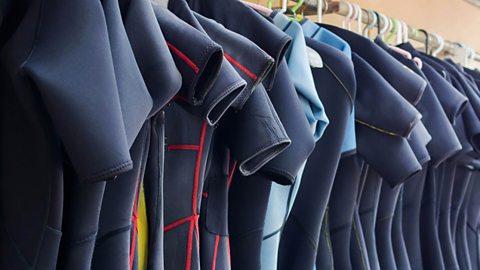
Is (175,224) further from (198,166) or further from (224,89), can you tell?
(224,89)

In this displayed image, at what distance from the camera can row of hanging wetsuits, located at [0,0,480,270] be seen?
20.3 inches

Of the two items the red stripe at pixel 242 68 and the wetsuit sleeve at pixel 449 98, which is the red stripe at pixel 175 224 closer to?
the red stripe at pixel 242 68

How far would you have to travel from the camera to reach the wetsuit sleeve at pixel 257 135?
700 mm

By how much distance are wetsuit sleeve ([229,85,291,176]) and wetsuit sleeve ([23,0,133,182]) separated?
0.23m

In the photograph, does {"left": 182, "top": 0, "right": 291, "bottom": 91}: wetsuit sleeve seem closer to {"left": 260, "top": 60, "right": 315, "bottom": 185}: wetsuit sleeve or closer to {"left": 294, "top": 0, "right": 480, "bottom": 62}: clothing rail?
{"left": 260, "top": 60, "right": 315, "bottom": 185}: wetsuit sleeve

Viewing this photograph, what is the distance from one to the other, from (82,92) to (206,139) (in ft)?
0.85

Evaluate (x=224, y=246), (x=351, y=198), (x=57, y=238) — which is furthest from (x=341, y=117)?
(x=57, y=238)

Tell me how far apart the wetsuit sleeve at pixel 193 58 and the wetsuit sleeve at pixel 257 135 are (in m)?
0.10

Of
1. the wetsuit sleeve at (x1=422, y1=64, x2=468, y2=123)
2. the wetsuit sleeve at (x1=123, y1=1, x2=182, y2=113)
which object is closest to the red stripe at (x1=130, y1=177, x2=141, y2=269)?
the wetsuit sleeve at (x1=123, y1=1, x2=182, y2=113)

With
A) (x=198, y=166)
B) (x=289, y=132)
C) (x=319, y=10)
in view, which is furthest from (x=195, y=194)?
(x=319, y=10)

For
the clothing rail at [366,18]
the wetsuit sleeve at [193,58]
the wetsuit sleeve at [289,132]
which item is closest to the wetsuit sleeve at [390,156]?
the wetsuit sleeve at [289,132]

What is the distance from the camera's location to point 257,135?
0.71 metres

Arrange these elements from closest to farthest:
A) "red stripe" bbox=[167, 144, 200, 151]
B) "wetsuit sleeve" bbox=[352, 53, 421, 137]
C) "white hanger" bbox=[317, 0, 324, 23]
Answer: "red stripe" bbox=[167, 144, 200, 151] → "wetsuit sleeve" bbox=[352, 53, 421, 137] → "white hanger" bbox=[317, 0, 324, 23]

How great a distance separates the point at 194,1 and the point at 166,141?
0.28 metres
